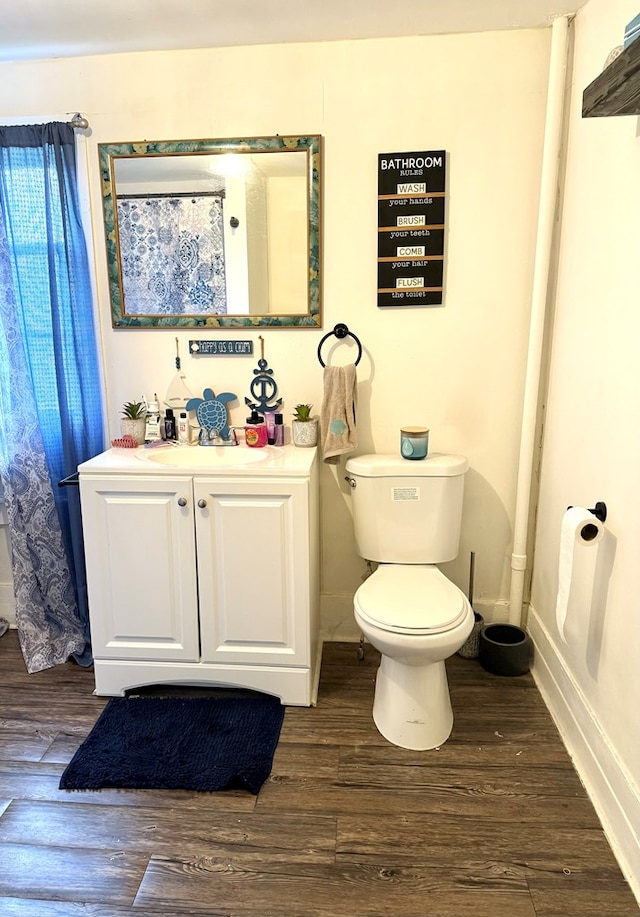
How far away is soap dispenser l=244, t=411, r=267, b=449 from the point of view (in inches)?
94.2

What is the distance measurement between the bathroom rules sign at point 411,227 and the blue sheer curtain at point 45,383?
117cm

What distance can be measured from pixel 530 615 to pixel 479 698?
46cm

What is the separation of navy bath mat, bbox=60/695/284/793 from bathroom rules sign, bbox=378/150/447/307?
62.8 inches

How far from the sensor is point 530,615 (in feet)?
8.22

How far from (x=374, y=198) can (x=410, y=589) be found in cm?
144

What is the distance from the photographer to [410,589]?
206cm

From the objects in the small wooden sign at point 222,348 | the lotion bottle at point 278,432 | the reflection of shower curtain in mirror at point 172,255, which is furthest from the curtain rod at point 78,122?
the lotion bottle at point 278,432

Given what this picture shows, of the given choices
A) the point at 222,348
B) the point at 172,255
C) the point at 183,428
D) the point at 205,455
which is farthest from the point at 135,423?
the point at 172,255

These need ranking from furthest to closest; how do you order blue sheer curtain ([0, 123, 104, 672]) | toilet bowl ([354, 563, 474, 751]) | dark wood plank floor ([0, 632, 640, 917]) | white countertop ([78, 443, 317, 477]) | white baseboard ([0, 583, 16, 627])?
white baseboard ([0, 583, 16, 627]) → blue sheer curtain ([0, 123, 104, 672]) → white countertop ([78, 443, 317, 477]) → toilet bowl ([354, 563, 474, 751]) → dark wood plank floor ([0, 632, 640, 917])

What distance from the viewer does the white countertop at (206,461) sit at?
2.03 m

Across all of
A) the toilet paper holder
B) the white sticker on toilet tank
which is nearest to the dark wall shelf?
the toilet paper holder

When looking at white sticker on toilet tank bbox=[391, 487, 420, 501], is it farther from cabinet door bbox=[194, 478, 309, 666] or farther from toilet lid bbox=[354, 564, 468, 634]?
cabinet door bbox=[194, 478, 309, 666]

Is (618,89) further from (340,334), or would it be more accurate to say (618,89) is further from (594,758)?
(594,758)

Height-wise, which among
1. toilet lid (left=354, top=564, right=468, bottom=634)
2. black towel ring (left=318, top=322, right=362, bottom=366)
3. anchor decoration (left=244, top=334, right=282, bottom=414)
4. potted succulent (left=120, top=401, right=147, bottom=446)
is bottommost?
toilet lid (left=354, top=564, right=468, bottom=634)
